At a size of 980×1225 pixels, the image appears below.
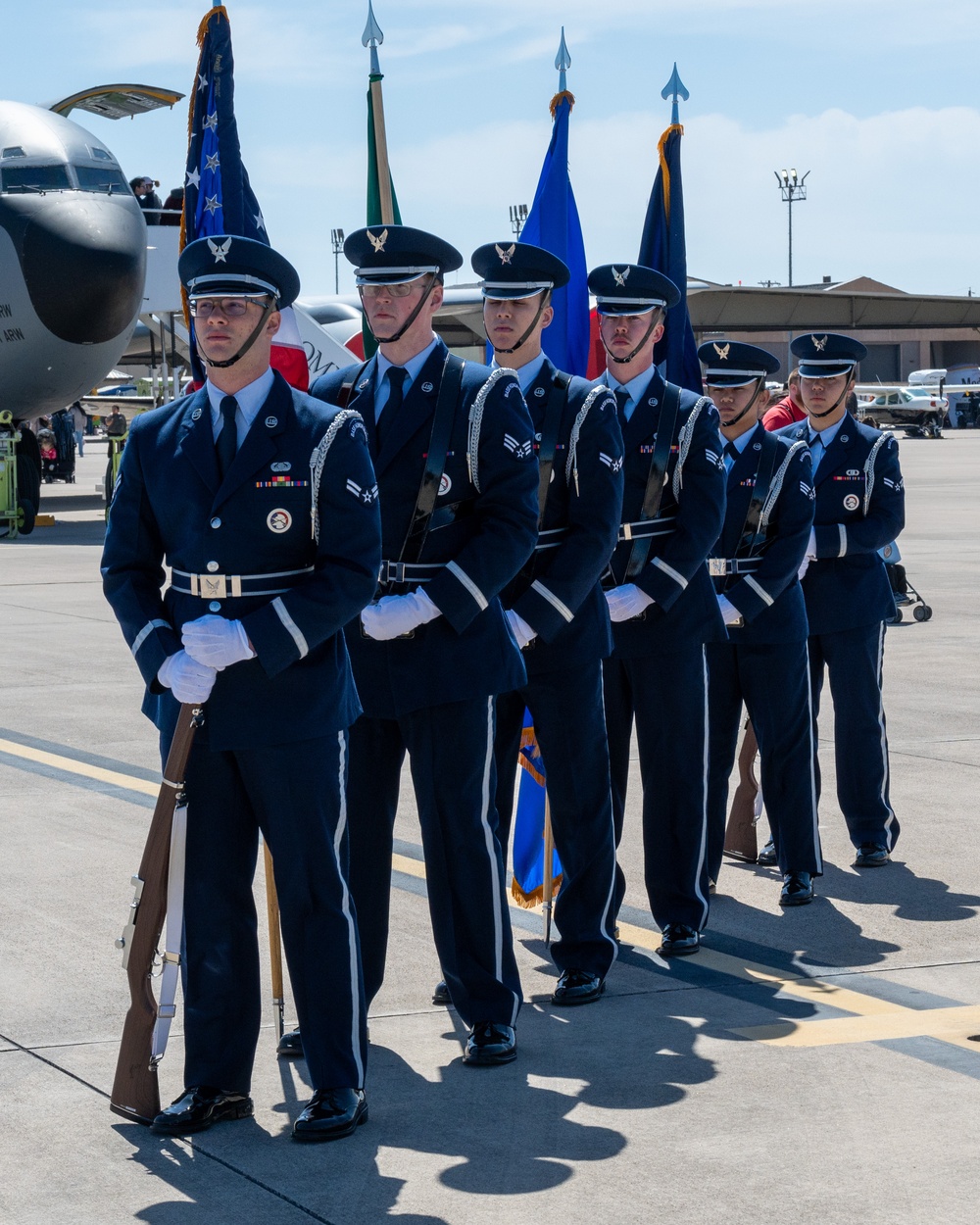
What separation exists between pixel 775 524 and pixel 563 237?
5.22ft

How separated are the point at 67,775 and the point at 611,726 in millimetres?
3436

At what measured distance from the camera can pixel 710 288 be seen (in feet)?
236

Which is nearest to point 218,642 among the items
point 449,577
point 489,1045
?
point 449,577

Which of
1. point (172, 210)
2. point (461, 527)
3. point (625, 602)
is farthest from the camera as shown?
point (172, 210)

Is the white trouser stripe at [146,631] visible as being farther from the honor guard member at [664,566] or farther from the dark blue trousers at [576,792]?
the honor guard member at [664,566]

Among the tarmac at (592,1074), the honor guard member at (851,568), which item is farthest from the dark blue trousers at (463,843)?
the honor guard member at (851,568)

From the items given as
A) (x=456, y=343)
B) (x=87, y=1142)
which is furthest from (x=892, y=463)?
(x=456, y=343)

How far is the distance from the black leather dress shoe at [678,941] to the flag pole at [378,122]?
254 centimetres

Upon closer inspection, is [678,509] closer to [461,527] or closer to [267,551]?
[461,527]

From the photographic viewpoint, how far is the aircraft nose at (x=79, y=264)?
2148 cm

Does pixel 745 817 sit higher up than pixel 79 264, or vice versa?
pixel 79 264

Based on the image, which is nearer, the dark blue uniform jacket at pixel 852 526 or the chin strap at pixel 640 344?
the chin strap at pixel 640 344

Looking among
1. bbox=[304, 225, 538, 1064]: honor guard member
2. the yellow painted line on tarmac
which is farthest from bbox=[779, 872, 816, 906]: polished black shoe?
the yellow painted line on tarmac

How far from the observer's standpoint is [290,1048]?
4.66 metres
